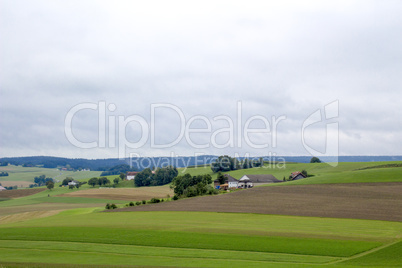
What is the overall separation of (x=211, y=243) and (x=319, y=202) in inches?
1292

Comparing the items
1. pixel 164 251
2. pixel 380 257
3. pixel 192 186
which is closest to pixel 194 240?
pixel 164 251

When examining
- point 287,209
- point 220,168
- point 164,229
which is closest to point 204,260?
point 164,229

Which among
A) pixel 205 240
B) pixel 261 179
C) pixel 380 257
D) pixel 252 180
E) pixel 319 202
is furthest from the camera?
pixel 261 179

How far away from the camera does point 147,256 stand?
31.5 meters

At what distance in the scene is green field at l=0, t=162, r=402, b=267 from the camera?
29.1m

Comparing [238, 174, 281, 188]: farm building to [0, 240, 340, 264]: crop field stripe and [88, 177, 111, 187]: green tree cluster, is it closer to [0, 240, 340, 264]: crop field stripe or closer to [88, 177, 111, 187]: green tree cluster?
[88, 177, 111, 187]: green tree cluster

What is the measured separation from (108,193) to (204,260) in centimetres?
9490

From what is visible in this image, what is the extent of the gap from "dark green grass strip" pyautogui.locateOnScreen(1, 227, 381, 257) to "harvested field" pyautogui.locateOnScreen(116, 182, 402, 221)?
58.0ft

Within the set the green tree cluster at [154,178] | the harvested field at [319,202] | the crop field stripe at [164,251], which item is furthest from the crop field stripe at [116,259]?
the green tree cluster at [154,178]

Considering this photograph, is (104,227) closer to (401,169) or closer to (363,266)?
(363,266)

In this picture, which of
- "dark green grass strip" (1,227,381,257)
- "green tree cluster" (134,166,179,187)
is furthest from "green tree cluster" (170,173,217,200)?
"green tree cluster" (134,166,179,187)

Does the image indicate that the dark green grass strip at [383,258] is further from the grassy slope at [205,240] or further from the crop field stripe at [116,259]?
the crop field stripe at [116,259]

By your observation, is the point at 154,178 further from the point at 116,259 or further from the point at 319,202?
Result: the point at 116,259

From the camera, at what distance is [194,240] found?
37.1 metres
